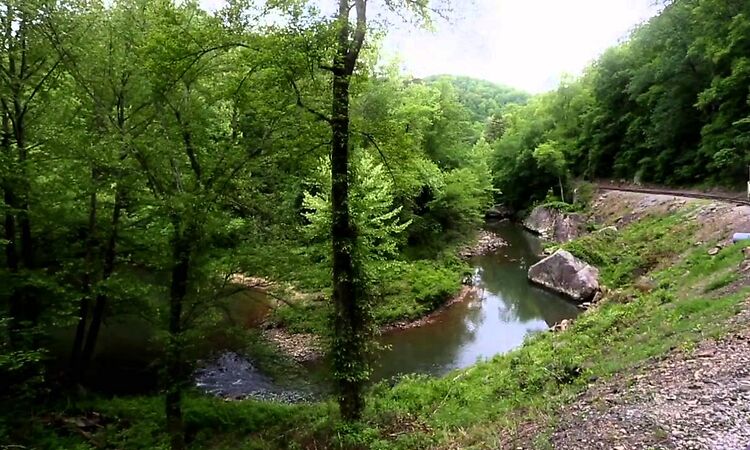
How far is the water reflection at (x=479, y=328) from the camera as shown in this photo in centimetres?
1608

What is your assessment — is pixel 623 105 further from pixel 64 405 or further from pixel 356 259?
pixel 64 405

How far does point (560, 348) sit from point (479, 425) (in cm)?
496

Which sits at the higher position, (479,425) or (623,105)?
(623,105)

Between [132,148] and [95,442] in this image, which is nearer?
[132,148]

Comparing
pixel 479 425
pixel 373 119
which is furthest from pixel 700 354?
pixel 373 119

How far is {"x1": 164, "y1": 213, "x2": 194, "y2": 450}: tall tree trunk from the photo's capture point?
877cm

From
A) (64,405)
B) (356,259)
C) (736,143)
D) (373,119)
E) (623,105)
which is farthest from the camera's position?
(623,105)

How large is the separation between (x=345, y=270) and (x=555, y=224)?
103 ft

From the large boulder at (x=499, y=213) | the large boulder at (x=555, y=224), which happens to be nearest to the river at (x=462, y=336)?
the large boulder at (x=555, y=224)

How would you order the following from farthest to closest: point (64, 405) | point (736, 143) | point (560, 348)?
point (736, 143), point (560, 348), point (64, 405)

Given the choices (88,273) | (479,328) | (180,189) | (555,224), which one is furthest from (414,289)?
(555,224)

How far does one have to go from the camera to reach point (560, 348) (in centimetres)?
1202

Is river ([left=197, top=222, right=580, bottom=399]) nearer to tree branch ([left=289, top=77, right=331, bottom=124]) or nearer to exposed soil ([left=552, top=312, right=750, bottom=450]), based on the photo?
exposed soil ([left=552, top=312, right=750, bottom=450])

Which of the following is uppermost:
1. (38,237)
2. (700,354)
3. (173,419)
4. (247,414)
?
(38,237)
